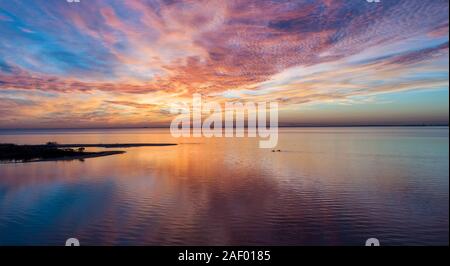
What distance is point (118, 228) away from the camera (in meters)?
16.8

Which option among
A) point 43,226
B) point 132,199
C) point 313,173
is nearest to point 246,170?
point 313,173

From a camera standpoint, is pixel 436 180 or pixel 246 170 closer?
pixel 436 180

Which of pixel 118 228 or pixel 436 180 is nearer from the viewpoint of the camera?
pixel 118 228

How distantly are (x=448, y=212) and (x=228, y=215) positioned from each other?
1462 cm

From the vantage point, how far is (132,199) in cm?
2356
